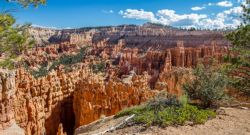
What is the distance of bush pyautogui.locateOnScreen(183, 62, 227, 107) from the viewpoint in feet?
40.1

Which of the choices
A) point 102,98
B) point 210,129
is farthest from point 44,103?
point 210,129

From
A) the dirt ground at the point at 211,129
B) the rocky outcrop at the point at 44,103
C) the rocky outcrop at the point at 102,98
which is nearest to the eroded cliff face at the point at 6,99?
the rocky outcrop at the point at 44,103

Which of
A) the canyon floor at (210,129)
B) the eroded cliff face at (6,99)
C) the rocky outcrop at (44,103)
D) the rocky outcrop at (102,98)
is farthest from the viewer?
the rocky outcrop at (102,98)

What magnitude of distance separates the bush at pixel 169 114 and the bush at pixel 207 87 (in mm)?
833

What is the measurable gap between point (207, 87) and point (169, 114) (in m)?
2.30

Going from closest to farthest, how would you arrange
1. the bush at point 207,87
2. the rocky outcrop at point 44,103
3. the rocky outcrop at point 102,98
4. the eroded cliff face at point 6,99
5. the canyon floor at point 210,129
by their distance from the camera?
the canyon floor at point 210,129 → the bush at point 207,87 → the eroded cliff face at point 6,99 → the rocky outcrop at point 44,103 → the rocky outcrop at point 102,98

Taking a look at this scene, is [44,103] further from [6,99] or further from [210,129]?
[210,129]

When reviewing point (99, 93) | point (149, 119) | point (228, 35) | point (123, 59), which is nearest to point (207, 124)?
point (149, 119)

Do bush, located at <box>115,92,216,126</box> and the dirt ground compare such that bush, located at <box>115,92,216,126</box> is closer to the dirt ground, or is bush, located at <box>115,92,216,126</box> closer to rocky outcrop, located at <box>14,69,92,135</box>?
the dirt ground

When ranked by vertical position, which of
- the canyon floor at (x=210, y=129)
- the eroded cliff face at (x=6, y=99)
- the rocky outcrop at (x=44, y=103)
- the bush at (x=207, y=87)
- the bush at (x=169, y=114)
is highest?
the bush at (x=207, y=87)

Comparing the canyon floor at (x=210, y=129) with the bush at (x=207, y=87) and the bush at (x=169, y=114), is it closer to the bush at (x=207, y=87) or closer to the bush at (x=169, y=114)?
the bush at (x=169, y=114)

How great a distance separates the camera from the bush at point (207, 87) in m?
12.2

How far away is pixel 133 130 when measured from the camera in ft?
33.3

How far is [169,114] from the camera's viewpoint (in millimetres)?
10664
